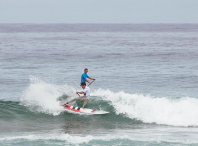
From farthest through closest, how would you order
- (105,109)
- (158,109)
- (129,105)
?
(129,105) → (105,109) → (158,109)

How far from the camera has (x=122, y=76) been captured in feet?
118

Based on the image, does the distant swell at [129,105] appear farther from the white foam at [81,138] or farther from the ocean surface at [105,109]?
the white foam at [81,138]

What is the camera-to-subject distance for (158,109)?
71.4 ft

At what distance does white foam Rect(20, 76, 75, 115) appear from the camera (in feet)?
70.6

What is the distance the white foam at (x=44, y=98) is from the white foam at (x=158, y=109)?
3.53m

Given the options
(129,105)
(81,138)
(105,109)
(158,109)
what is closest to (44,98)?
(105,109)

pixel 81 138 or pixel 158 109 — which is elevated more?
A: pixel 158 109

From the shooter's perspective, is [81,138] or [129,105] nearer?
[81,138]

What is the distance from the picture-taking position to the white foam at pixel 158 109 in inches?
811

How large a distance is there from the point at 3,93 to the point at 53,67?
1428 centimetres

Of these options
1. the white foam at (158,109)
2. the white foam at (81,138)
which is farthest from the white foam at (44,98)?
the white foam at (81,138)

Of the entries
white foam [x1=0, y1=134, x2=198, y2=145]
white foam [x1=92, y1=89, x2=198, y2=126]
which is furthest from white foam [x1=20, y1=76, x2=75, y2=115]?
white foam [x1=0, y1=134, x2=198, y2=145]

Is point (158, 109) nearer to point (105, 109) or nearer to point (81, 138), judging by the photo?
point (105, 109)

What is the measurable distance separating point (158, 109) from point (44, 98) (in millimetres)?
7489
